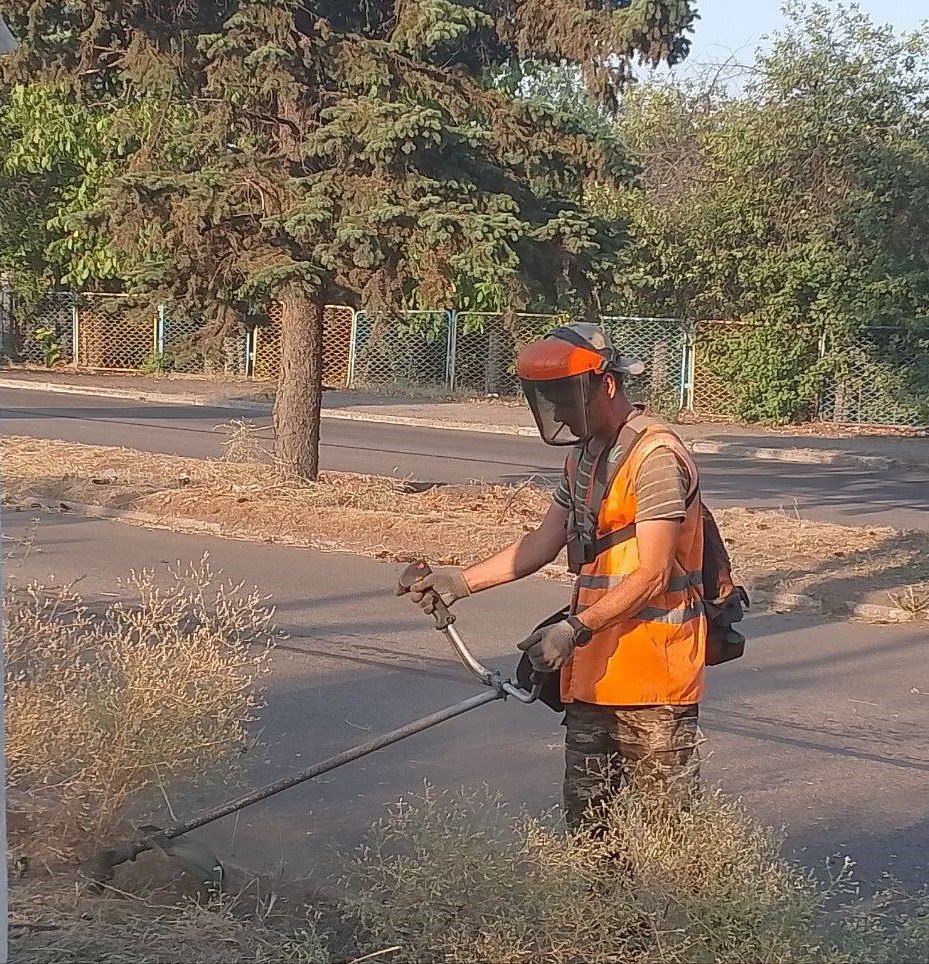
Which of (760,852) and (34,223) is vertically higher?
(34,223)

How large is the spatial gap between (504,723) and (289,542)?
476 cm

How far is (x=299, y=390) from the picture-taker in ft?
40.9

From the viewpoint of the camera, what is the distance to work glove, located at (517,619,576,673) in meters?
3.52

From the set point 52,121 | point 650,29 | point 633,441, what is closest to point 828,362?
point 650,29

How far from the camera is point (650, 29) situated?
1072 cm

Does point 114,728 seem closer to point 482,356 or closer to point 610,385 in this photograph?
point 610,385

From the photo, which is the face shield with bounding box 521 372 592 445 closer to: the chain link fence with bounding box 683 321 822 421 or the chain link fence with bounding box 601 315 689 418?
the chain link fence with bounding box 683 321 822 421

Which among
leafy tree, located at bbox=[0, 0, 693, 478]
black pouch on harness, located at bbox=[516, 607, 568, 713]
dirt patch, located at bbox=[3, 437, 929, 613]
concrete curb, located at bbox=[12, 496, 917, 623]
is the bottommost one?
concrete curb, located at bbox=[12, 496, 917, 623]

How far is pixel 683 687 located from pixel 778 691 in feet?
11.5

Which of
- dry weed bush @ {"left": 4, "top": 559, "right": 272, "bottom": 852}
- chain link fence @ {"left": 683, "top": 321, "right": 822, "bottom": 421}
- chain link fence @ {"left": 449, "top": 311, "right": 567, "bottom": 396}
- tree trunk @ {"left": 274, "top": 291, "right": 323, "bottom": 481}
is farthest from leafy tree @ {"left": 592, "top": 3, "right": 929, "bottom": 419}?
dry weed bush @ {"left": 4, "top": 559, "right": 272, "bottom": 852}

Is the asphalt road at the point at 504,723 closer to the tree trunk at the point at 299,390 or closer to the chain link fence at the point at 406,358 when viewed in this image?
the tree trunk at the point at 299,390

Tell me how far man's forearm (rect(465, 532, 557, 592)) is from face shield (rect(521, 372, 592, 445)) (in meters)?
0.41

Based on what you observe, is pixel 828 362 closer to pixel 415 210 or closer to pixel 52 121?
pixel 415 210

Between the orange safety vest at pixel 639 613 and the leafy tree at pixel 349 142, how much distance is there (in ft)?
22.1
